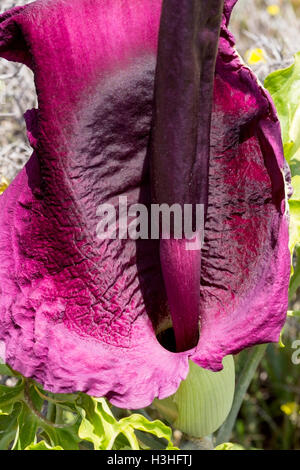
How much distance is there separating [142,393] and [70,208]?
23cm

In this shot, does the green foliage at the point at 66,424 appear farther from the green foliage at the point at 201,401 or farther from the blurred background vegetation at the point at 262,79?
the blurred background vegetation at the point at 262,79

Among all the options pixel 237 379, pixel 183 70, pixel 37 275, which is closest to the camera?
pixel 183 70

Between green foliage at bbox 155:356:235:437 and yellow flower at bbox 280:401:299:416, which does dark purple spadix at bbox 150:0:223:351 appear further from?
yellow flower at bbox 280:401:299:416

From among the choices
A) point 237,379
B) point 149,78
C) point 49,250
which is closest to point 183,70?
point 149,78

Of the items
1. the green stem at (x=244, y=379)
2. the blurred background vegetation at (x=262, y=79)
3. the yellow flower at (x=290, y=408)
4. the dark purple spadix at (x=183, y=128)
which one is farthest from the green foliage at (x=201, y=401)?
the yellow flower at (x=290, y=408)

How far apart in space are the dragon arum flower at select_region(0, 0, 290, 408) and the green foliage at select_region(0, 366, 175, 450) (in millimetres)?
66

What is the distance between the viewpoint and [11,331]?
0.65 m

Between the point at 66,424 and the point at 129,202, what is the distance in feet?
0.93

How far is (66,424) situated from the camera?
755mm

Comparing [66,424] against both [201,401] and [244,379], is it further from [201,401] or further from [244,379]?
[244,379]

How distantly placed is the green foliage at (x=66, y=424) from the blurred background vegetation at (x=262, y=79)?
20.5 inches

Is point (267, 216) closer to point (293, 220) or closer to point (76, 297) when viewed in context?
point (293, 220)

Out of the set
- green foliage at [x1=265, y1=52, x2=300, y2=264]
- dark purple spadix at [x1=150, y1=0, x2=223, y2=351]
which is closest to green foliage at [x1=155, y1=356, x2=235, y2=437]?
dark purple spadix at [x1=150, y1=0, x2=223, y2=351]

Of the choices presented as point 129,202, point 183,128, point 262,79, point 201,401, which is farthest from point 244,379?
point 262,79
